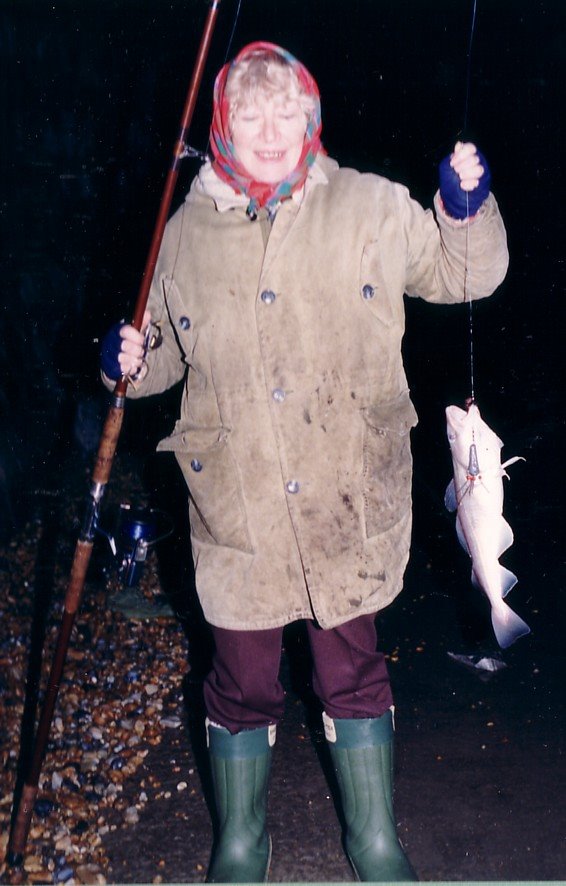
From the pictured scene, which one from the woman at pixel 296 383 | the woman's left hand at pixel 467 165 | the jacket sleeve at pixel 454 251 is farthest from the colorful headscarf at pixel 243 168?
the woman's left hand at pixel 467 165

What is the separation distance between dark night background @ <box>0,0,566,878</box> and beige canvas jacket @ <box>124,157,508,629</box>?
2.06 metres

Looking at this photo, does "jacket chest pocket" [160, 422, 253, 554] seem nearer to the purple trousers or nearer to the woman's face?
the purple trousers

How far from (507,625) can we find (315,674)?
79 cm

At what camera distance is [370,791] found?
3.06 meters

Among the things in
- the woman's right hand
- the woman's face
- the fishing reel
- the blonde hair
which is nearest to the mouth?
the woman's face

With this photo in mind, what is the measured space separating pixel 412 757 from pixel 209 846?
3.64 feet

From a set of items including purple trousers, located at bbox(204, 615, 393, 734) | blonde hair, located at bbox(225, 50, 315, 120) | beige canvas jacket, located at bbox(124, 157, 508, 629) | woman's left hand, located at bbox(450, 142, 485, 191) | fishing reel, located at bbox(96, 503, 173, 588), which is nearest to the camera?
woman's left hand, located at bbox(450, 142, 485, 191)

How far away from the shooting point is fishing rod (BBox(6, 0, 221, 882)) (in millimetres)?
2678

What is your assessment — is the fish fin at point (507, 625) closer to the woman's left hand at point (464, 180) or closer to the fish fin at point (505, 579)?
the fish fin at point (505, 579)

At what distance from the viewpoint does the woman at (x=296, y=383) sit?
2572 millimetres

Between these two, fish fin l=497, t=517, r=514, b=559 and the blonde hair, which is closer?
the blonde hair

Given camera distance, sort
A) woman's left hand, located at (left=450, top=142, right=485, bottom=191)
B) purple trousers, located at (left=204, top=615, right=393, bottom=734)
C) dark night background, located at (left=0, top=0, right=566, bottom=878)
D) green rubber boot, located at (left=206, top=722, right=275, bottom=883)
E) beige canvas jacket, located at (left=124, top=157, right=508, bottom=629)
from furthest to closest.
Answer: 1. dark night background, located at (left=0, top=0, right=566, bottom=878)
2. green rubber boot, located at (left=206, top=722, right=275, bottom=883)
3. purple trousers, located at (left=204, top=615, right=393, bottom=734)
4. beige canvas jacket, located at (left=124, top=157, right=508, bottom=629)
5. woman's left hand, located at (left=450, top=142, right=485, bottom=191)

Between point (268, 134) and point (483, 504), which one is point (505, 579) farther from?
point (268, 134)

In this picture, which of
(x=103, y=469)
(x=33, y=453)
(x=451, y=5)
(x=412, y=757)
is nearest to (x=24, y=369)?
(x=33, y=453)
